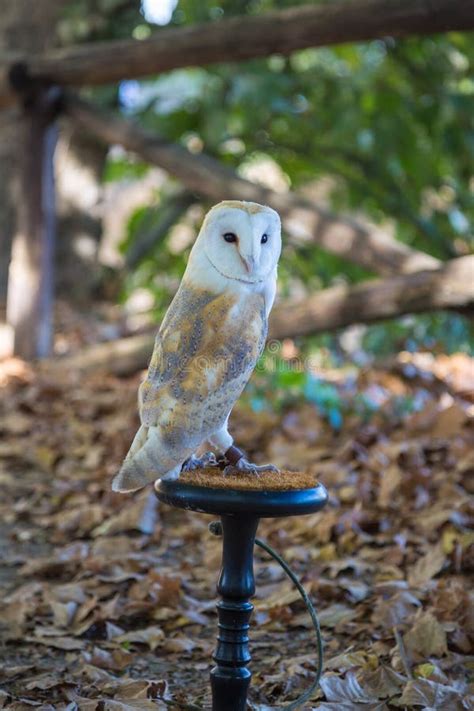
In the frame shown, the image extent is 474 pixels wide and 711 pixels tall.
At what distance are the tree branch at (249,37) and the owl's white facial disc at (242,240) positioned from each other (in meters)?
2.21

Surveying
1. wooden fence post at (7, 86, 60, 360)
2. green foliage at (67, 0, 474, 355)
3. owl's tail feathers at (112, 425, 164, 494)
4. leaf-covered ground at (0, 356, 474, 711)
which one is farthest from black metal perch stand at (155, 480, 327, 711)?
wooden fence post at (7, 86, 60, 360)

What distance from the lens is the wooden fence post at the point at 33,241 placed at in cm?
595

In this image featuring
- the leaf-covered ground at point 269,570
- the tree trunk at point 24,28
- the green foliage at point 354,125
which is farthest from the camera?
the tree trunk at point 24,28

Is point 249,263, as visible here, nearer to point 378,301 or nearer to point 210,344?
point 210,344

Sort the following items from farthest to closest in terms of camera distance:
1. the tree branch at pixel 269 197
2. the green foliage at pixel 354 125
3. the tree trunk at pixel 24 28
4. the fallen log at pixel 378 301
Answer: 1. the tree trunk at pixel 24 28
2. the green foliage at pixel 354 125
3. the tree branch at pixel 269 197
4. the fallen log at pixel 378 301

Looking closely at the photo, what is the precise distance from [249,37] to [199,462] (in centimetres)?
312

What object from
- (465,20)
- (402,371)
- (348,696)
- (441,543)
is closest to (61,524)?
(441,543)

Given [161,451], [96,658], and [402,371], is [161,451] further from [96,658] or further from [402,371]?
[402,371]

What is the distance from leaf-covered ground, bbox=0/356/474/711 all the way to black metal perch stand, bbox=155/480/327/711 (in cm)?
24

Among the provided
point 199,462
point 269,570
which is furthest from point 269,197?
point 199,462

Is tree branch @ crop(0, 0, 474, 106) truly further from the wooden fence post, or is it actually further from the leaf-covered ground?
the leaf-covered ground

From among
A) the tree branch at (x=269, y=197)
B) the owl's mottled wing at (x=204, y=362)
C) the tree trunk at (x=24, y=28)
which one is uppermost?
the owl's mottled wing at (x=204, y=362)

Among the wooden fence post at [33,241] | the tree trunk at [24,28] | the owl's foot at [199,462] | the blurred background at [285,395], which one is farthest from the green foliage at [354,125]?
the owl's foot at [199,462]

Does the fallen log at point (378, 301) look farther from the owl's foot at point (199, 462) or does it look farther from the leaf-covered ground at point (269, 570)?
the owl's foot at point (199, 462)
